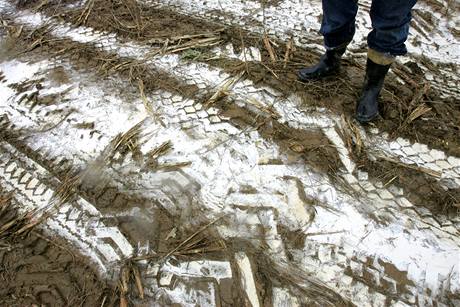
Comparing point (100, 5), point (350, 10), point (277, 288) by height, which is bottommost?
point (277, 288)

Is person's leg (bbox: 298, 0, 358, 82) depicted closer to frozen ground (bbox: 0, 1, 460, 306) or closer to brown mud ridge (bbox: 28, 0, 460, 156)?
brown mud ridge (bbox: 28, 0, 460, 156)

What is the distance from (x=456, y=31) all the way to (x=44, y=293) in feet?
9.93

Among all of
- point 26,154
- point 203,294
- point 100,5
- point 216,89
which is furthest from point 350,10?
point 100,5

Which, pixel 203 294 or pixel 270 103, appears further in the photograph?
pixel 270 103

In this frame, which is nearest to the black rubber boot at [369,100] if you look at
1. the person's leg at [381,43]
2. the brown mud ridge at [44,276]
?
the person's leg at [381,43]

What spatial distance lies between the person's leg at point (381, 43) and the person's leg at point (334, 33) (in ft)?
0.63

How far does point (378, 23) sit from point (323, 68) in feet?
1.72

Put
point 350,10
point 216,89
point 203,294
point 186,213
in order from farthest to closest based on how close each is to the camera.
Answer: point 216,89
point 350,10
point 186,213
point 203,294

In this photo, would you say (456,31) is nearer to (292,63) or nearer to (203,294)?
(292,63)

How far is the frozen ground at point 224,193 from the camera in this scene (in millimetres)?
1504

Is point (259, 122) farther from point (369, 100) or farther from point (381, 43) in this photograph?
point (381, 43)

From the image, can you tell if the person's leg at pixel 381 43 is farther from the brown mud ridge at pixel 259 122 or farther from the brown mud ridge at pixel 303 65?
the brown mud ridge at pixel 259 122

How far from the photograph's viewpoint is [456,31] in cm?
254

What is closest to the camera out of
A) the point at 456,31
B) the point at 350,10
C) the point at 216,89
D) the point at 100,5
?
the point at 350,10
